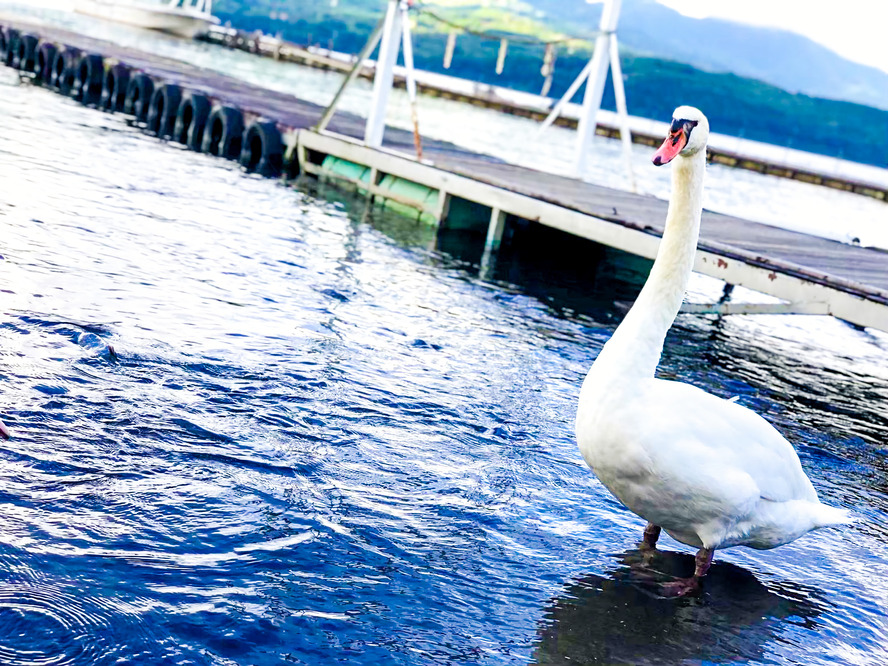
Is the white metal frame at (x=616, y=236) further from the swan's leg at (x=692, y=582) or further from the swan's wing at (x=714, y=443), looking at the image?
the swan's leg at (x=692, y=582)

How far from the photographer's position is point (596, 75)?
1986cm

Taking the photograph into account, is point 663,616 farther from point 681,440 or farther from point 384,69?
point 384,69

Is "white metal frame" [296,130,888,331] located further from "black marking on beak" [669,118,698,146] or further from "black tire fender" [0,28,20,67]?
"black tire fender" [0,28,20,67]

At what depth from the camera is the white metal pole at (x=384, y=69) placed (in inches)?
685

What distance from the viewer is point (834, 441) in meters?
9.64

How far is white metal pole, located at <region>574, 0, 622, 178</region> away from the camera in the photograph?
762 inches

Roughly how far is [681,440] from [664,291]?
986mm

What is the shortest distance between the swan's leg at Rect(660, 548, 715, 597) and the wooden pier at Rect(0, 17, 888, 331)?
6.12 metres

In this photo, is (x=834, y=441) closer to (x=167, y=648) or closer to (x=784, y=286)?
(x=784, y=286)

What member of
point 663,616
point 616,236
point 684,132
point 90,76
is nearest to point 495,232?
point 616,236

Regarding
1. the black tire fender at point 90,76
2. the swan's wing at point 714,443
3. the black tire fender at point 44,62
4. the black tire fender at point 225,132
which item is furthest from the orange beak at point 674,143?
the black tire fender at point 44,62

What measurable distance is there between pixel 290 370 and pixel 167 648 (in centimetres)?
418

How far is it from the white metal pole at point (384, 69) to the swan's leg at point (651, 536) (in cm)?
1194

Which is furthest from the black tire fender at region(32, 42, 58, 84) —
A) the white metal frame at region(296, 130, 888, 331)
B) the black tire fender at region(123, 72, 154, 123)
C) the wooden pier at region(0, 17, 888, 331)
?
the white metal frame at region(296, 130, 888, 331)
